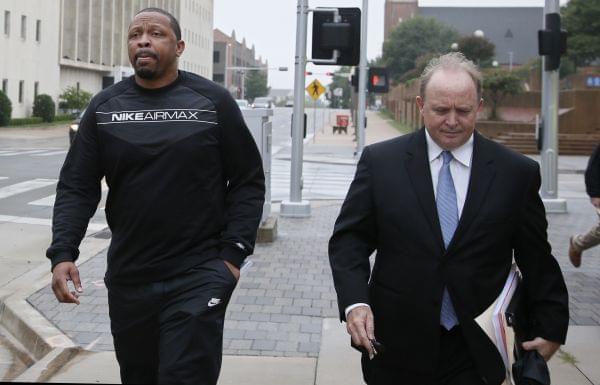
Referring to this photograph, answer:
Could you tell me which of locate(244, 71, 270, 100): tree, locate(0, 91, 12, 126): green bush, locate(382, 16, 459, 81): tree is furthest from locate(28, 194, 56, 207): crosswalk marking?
locate(244, 71, 270, 100): tree

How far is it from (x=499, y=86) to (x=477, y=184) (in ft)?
128

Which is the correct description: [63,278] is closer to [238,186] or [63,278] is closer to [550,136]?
[238,186]

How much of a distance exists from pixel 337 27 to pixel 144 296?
35.2 ft

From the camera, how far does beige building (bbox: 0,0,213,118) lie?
1984 inches

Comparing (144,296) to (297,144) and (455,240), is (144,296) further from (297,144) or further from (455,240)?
(297,144)

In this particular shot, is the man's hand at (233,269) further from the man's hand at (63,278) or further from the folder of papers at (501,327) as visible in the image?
the folder of papers at (501,327)

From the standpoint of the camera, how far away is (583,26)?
227 feet

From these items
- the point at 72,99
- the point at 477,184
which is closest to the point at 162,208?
the point at 477,184

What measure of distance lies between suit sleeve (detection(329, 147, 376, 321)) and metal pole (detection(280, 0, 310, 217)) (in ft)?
35.3

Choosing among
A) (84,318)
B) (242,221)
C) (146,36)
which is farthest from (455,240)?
(84,318)

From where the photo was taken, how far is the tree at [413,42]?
364 ft

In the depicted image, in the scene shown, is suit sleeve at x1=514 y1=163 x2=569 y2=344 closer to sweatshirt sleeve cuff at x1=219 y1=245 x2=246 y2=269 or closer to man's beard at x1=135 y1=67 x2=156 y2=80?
sweatshirt sleeve cuff at x1=219 y1=245 x2=246 y2=269

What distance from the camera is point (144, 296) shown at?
3.60m

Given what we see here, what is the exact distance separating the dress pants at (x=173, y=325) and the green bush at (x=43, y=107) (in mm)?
50830
